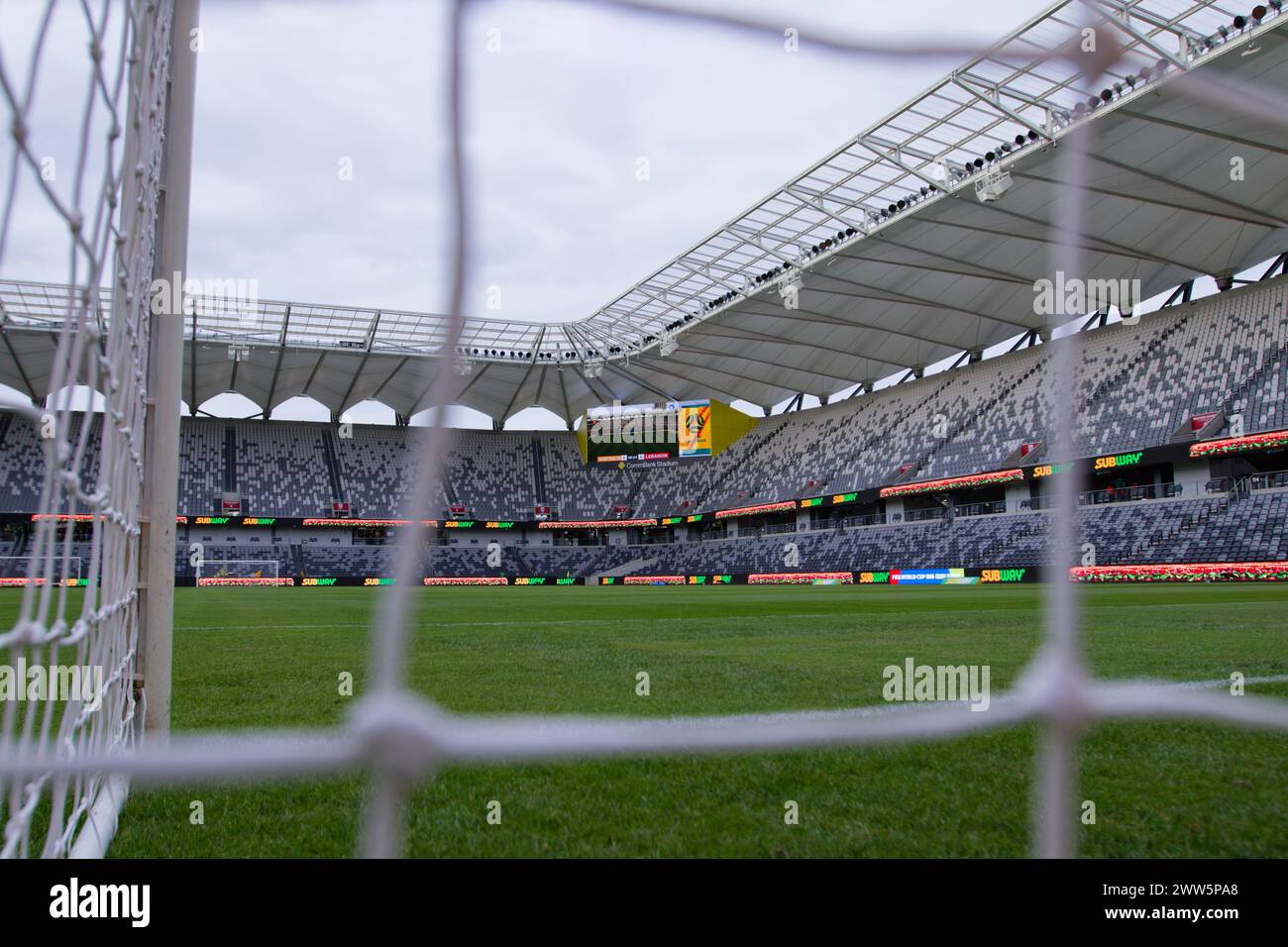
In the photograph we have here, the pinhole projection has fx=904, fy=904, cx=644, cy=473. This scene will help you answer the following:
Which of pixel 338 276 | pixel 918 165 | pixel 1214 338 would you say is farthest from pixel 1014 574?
pixel 338 276

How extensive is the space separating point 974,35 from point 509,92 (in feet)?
3.96

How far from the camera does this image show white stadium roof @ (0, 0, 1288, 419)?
1705 centimetres

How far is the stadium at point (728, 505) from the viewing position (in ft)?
5.82

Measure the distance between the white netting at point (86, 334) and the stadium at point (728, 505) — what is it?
2cm

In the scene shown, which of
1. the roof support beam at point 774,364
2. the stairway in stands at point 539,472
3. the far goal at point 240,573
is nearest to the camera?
the roof support beam at point 774,364

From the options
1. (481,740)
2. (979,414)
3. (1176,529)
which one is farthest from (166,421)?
(979,414)

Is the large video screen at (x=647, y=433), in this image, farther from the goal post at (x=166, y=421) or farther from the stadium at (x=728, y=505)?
the goal post at (x=166, y=421)

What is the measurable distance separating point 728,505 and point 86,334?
40869 mm

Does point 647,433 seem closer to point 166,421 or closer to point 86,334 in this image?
point 166,421

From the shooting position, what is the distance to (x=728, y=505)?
1667 inches

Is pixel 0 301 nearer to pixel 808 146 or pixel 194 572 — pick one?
pixel 194 572

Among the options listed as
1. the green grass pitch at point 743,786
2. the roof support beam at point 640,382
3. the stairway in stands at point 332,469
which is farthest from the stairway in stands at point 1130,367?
the stairway in stands at point 332,469

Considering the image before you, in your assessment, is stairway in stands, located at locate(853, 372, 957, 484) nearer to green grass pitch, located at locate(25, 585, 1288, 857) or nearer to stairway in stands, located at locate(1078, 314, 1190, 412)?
stairway in stands, located at locate(1078, 314, 1190, 412)

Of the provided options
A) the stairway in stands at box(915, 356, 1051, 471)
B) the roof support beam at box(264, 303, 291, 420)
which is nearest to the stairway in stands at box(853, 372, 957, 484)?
the stairway in stands at box(915, 356, 1051, 471)
